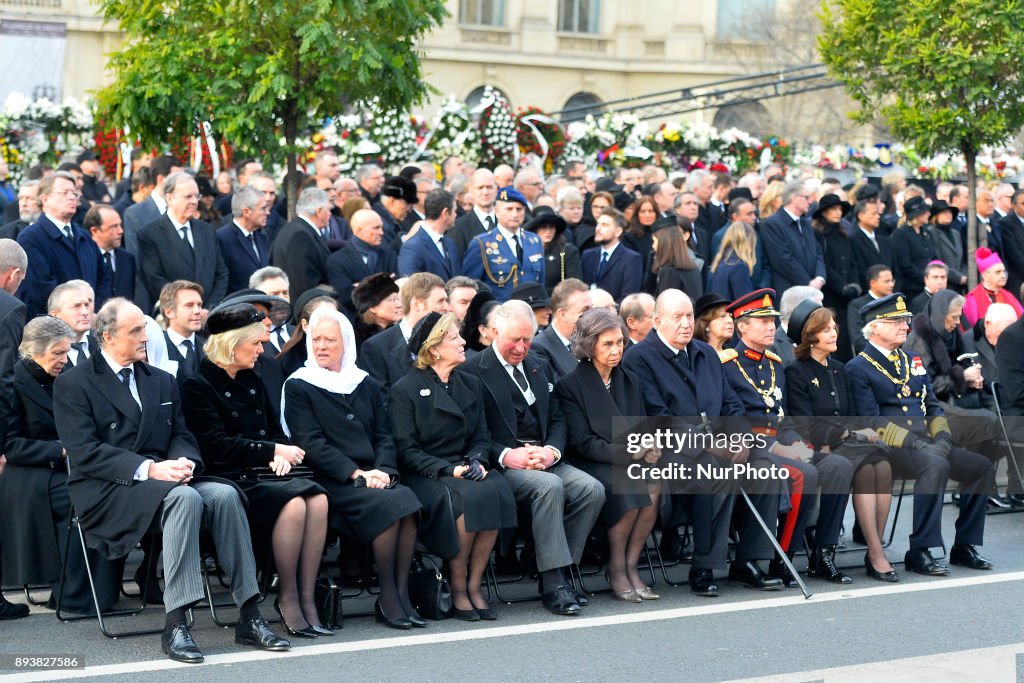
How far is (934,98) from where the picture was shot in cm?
1559

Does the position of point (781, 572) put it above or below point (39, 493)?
below

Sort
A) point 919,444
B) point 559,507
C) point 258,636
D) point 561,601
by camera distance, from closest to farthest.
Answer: point 258,636, point 561,601, point 559,507, point 919,444

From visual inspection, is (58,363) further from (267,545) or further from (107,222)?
(107,222)

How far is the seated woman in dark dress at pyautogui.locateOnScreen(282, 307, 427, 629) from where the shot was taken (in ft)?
27.2

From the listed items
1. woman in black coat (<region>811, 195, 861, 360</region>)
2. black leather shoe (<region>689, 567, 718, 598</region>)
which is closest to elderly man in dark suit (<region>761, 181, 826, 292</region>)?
woman in black coat (<region>811, 195, 861, 360</region>)

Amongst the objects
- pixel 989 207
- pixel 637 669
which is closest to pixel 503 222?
pixel 637 669

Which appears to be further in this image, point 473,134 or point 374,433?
point 473,134

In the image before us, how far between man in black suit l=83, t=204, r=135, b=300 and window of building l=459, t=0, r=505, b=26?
37.2 meters

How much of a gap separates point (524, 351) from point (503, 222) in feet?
10.8

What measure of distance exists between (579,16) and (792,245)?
3626cm

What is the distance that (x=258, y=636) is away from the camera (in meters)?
7.65

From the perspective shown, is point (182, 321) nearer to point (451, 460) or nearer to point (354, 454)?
point (354, 454)

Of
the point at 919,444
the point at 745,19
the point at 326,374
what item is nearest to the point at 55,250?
the point at 326,374

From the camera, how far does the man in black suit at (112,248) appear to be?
1073 centimetres
